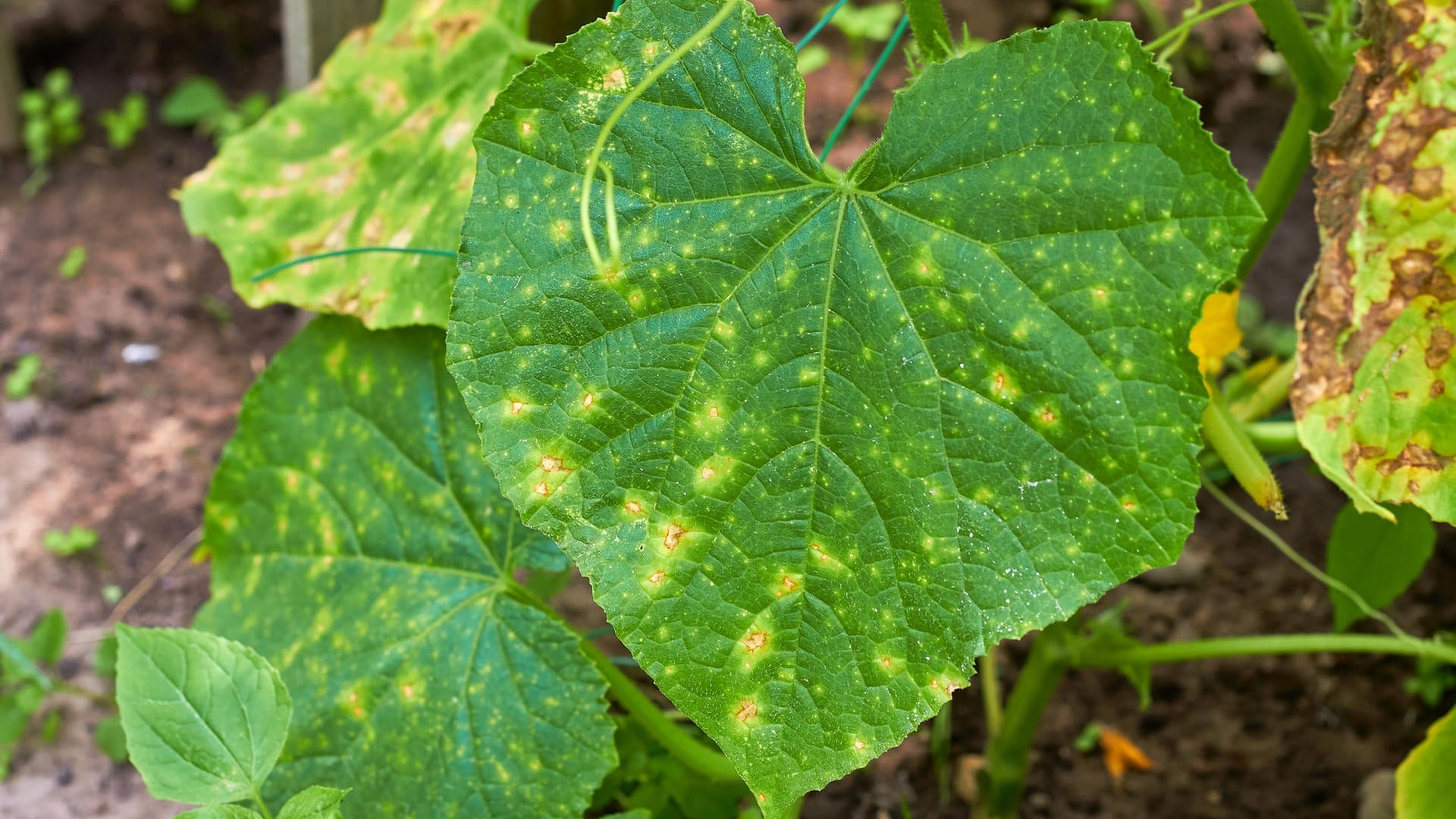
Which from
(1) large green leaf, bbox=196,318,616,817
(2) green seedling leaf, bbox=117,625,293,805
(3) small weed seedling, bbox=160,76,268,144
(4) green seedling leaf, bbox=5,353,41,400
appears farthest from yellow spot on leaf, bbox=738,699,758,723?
(3) small weed seedling, bbox=160,76,268,144

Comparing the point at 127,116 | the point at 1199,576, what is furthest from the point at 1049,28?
the point at 127,116

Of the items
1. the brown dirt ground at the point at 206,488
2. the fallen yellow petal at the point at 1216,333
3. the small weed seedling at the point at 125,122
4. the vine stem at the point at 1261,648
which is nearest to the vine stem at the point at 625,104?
the fallen yellow petal at the point at 1216,333

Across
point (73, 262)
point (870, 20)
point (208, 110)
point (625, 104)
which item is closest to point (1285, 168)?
point (625, 104)

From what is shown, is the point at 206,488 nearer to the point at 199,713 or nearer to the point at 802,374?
the point at 199,713

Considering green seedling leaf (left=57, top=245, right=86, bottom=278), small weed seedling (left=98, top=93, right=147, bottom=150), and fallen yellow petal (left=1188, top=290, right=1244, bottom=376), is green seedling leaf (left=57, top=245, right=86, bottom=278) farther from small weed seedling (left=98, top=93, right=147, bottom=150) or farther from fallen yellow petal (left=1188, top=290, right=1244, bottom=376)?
fallen yellow petal (left=1188, top=290, right=1244, bottom=376)

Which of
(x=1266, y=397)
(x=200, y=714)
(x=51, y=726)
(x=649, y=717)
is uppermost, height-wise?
(x=1266, y=397)

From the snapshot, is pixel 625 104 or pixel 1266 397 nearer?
pixel 625 104

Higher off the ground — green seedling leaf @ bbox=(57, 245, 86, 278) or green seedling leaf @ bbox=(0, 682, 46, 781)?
green seedling leaf @ bbox=(57, 245, 86, 278)

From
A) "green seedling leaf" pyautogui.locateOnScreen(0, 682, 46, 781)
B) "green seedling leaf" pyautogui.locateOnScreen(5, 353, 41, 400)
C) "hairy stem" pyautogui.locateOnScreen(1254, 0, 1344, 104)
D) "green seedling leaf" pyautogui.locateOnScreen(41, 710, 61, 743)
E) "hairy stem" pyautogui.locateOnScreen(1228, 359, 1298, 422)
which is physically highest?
"hairy stem" pyautogui.locateOnScreen(1254, 0, 1344, 104)
